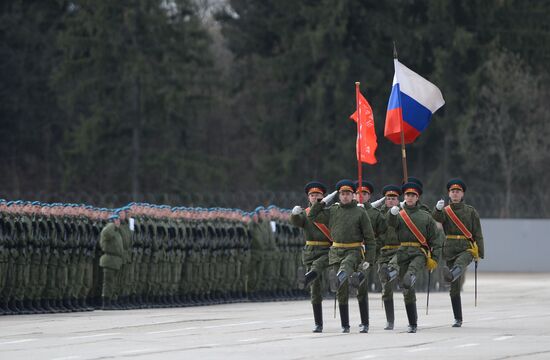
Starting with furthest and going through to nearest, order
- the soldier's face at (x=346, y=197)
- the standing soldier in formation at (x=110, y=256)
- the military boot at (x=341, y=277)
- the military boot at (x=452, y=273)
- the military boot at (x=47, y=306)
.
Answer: the standing soldier in formation at (x=110, y=256), the military boot at (x=47, y=306), the military boot at (x=452, y=273), the soldier's face at (x=346, y=197), the military boot at (x=341, y=277)

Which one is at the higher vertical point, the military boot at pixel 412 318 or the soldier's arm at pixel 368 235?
the soldier's arm at pixel 368 235

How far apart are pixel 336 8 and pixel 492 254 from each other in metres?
13.5

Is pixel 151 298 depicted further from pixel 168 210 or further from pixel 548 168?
pixel 548 168

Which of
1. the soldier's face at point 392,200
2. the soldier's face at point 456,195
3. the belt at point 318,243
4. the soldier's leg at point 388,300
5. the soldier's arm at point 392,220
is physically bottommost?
the soldier's leg at point 388,300

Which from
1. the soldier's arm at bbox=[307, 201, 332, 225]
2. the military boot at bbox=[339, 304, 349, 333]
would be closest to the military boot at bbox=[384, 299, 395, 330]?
the military boot at bbox=[339, 304, 349, 333]

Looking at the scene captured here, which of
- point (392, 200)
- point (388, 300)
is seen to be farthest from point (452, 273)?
point (392, 200)

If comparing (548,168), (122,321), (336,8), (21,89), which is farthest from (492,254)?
(122,321)

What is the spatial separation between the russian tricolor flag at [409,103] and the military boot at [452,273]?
3.22 m

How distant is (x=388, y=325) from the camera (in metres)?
18.5

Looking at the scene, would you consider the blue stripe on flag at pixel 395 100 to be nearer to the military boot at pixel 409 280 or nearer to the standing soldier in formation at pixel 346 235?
the standing soldier in formation at pixel 346 235

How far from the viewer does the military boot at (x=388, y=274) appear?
1808 centimetres

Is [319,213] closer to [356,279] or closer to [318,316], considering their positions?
[356,279]

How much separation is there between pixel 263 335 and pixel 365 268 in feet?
4.81

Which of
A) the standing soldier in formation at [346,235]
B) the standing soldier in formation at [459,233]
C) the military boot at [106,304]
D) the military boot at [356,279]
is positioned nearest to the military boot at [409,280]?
the standing soldier in formation at [346,235]
